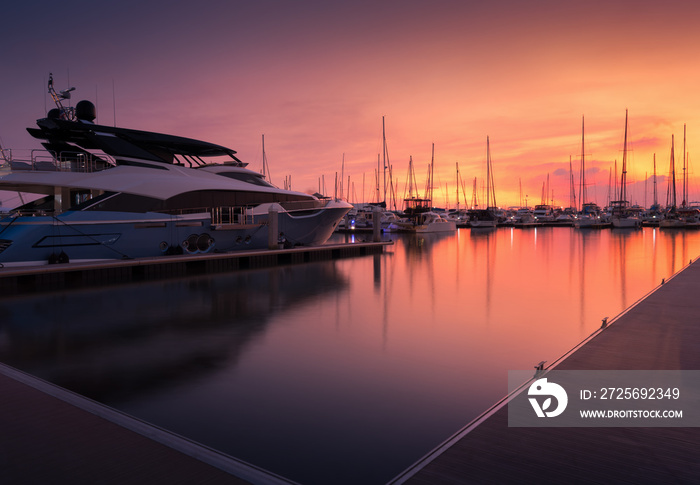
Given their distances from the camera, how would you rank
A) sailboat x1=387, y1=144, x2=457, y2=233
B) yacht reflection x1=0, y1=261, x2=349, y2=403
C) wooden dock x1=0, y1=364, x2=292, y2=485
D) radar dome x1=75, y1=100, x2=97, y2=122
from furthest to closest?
sailboat x1=387, y1=144, x2=457, y2=233, radar dome x1=75, y1=100, x2=97, y2=122, yacht reflection x1=0, y1=261, x2=349, y2=403, wooden dock x1=0, y1=364, x2=292, y2=485

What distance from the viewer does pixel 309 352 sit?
8.91 metres

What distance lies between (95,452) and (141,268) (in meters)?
17.0

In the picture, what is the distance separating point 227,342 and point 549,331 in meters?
7.00

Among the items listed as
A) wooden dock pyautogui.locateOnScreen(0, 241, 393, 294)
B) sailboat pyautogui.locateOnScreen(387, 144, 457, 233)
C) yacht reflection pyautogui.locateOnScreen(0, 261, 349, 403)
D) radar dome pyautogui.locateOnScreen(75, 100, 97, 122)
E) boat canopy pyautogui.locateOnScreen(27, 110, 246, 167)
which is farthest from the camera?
sailboat pyautogui.locateOnScreen(387, 144, 457, 233)

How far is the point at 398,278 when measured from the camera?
19.9m

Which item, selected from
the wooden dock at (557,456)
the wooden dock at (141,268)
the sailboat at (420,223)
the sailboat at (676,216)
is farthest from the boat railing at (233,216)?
the sailboat at (676,216)

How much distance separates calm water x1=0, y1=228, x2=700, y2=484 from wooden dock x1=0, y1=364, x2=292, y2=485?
105 centimetres

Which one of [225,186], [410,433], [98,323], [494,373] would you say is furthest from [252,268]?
[410,433]

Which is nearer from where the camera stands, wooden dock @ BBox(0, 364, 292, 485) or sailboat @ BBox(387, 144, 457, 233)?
wooden dock @ BBox(0, 364, 292, 485)

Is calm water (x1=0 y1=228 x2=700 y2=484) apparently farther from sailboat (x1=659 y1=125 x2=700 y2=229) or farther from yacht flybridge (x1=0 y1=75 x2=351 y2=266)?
sailboat (x1=659 y1=125 x2=700 y2=229)

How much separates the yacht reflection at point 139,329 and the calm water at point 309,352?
0.05 m

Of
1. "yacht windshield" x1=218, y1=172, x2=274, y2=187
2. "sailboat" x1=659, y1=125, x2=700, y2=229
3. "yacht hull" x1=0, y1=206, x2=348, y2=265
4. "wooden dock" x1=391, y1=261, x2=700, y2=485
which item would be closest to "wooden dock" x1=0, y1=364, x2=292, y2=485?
"wooden dock" x1=391, y1=261, x2=700, y2=485

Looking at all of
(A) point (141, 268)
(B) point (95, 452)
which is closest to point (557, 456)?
(B) point (95, 452)

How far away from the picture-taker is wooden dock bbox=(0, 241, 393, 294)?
15.8 metres
